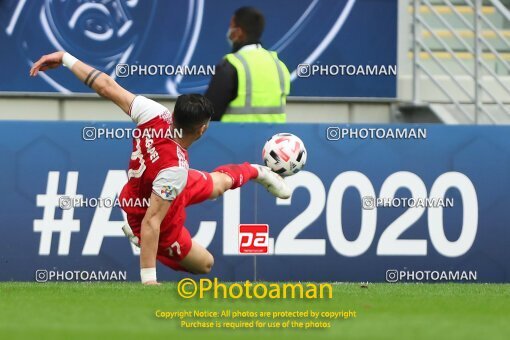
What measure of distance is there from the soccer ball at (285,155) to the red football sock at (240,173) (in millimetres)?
317

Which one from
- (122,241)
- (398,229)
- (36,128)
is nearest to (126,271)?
(122,241)

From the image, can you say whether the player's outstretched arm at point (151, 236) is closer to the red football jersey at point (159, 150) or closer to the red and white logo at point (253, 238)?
the red football jersey at point (159, 150)

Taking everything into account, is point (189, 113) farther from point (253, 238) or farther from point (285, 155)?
point (253, 238)

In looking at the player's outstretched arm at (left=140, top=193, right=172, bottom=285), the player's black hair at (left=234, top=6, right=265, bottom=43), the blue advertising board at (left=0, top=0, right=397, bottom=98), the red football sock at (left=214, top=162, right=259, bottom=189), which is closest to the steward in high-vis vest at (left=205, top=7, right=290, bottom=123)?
the player's black hair at (left=234, top=6, right=265, bottom=43)

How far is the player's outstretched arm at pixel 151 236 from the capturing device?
912 centimetres

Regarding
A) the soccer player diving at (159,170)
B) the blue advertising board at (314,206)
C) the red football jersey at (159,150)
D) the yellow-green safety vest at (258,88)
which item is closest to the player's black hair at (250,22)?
the yellow-green safety vest at (258,88)

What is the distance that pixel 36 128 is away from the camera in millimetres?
10656

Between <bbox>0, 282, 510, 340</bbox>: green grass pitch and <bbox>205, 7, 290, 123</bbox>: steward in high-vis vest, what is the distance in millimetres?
1889

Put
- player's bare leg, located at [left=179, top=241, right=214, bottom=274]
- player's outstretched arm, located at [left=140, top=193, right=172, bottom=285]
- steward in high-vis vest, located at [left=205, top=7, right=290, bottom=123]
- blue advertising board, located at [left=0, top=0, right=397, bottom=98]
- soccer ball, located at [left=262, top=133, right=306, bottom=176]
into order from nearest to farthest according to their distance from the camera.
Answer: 1. player's outstretched arm, located at [left=140, top=193, right=172, bottom=285]
2. player's bare leg, located at [left=179, top=241, right=214, bottom=274]
3. soccer ball, located at [left=262, top=133, right=306, bottom=176]
4. steward in high-vis vest, located at [left=205, top=7, right=290, bottom=123]
5. blue advertising board, located at [left=0, top=0, right=397, bottom=98]

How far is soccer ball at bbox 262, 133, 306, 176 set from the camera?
10.0 m

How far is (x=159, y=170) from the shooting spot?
9.28m

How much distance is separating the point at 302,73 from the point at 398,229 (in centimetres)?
252

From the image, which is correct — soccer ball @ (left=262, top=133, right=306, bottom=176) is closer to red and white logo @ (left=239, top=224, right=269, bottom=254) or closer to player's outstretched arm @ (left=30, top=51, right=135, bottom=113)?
red and white logo @ (left=239, top=224, right=269, bottom=254)

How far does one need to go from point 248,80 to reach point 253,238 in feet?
4.00
